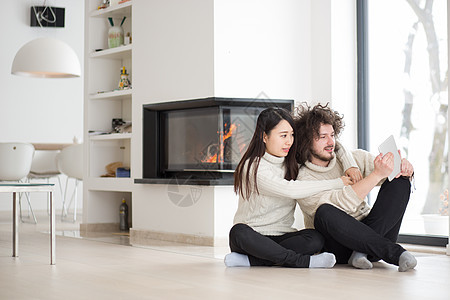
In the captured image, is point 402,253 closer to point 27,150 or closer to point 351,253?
point 351,253

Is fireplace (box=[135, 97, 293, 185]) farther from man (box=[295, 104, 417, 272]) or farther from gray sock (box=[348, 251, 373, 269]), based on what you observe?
gray sock (box=[348, 251, 373, 269])

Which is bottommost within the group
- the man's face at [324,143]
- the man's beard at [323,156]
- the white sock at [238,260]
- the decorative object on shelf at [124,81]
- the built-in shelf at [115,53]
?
the white sock at [238,260]

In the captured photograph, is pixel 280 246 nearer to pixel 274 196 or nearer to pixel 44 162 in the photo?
pixel 274 196

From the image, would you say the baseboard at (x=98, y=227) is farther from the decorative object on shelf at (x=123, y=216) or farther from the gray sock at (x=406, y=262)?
the gray sock at (x=406, y=262)

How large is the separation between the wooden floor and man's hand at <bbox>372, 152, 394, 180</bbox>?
0.42 meters

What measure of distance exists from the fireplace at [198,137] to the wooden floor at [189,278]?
764mm

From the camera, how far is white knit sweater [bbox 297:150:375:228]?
315cm

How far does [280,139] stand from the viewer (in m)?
3.33

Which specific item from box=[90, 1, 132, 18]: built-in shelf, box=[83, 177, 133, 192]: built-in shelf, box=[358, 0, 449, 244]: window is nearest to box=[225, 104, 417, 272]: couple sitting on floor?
box=[358, 0, 449, 244]: window

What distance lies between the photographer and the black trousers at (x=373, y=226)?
3125 mm

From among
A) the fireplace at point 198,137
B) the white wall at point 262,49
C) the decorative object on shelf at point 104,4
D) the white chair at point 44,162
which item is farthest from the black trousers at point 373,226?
the white chair at point 44,162

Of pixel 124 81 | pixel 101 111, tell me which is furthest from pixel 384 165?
pixel 101 111

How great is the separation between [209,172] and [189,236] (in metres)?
0.44

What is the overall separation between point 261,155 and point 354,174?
43cm
